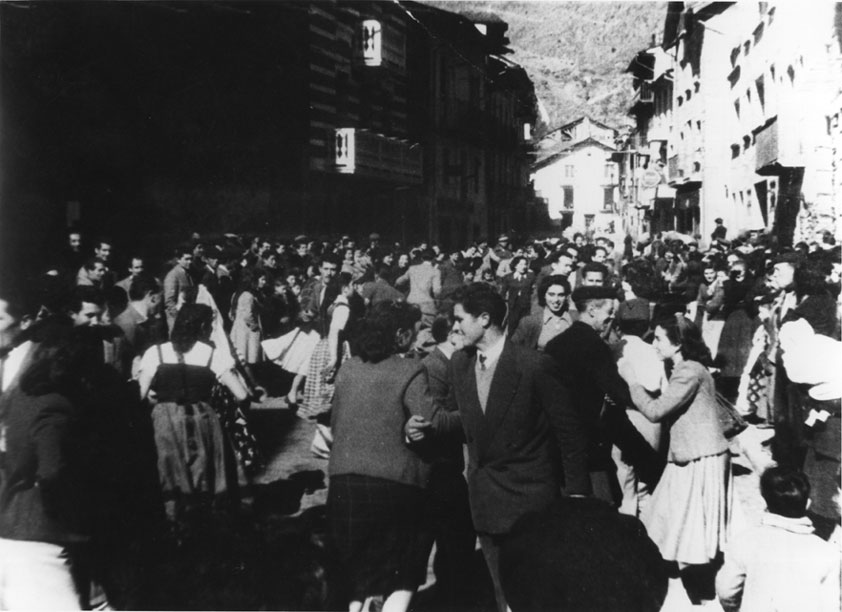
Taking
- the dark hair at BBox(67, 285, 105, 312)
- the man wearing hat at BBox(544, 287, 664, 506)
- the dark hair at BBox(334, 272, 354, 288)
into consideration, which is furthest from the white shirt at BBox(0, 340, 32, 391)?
the dark hair at BBox(334, 272, 354, 288)

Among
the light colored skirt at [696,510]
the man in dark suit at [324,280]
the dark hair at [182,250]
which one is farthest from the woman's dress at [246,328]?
the light colored skirt at [696,510]

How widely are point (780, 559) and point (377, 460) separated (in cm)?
157

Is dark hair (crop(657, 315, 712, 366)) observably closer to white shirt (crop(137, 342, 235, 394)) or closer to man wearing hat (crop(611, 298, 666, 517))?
man wearing hat (crop(611, 298, 666, 517))

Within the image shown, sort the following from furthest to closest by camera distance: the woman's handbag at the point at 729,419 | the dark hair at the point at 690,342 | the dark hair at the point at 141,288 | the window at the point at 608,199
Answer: the window at the point at 608,199, the dark hair at the point at 141,288, the woman's handbag at the point at 729,419, the dark hair at the point at 690,342

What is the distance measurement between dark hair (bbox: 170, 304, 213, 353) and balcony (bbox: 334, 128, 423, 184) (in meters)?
5.90

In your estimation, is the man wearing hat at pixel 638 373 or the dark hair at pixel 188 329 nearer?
the dark hair at pixel 188 329

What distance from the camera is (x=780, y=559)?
124 inches

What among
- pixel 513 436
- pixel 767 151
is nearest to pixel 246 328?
pixel 513 436

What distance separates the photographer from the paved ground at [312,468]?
4.57 metres

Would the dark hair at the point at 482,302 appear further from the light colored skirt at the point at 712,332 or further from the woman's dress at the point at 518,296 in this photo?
the light colored skirt at the point at 712,332

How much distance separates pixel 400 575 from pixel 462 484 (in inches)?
36.3

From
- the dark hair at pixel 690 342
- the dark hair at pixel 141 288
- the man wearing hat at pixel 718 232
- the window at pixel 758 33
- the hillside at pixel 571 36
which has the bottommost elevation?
the dark hair at pixel 690 342

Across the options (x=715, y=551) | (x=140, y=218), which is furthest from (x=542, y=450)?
(x=140, y=218)

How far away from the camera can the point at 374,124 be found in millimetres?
10961
